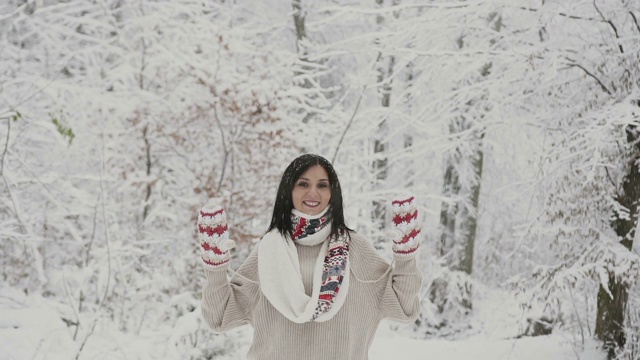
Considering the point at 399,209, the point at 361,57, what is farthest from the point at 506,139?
the point at 399,209

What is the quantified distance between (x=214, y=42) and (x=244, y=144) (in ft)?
5.52

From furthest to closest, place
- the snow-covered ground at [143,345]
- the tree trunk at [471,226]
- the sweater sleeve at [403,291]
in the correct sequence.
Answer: the tree trunk at [471,226] < the snow-covered ground at [143,345] < the sweater sleeve at [403,291]

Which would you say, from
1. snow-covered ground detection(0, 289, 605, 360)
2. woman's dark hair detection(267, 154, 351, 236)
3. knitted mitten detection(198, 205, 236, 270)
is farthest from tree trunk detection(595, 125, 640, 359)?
knitted mitten detection(198, 205, 236, 270)

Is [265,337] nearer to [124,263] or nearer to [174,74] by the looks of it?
[124,263]

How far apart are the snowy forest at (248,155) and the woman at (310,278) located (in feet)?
6.05

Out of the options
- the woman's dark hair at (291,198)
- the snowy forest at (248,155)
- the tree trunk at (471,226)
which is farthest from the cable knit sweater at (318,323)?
the tree trunk at (471,226)

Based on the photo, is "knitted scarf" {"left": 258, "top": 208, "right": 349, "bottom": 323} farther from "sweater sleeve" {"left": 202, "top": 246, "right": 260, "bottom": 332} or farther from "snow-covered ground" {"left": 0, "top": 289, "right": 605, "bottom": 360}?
"snow-covered ground" {"left": 0, "top": 289, "right": 605, "bottom": 360}

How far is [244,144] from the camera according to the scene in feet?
22.0

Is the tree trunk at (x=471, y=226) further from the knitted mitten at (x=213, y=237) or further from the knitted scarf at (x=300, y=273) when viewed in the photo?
the knitted mitten at (x=213, y=237)

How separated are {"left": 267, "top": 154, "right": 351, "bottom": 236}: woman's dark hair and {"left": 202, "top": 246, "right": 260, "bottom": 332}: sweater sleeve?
19 centimetres

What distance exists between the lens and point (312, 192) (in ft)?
6.96

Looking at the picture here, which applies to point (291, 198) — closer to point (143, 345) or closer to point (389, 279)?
point (389, 279)

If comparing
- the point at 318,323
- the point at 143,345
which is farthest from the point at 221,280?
the point at 143,345

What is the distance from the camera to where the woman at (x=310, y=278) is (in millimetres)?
1998
